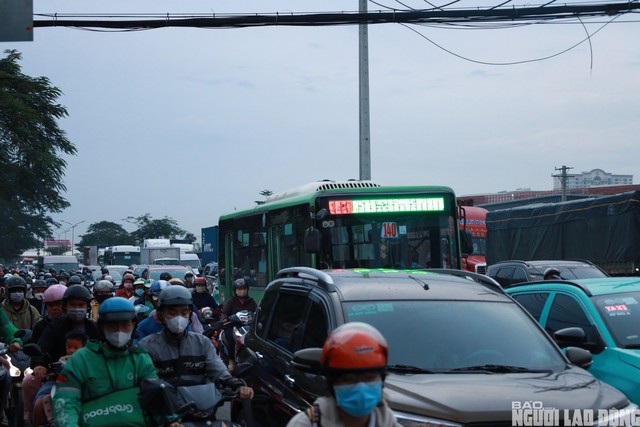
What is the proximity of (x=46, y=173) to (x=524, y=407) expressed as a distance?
39098mm

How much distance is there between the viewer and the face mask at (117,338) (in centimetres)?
570

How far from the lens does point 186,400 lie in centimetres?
628

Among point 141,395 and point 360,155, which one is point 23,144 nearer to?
point 360,155

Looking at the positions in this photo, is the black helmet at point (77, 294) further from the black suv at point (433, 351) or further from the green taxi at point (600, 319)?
the green taxi at point (600, 319)

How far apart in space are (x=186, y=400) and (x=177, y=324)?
579 mm

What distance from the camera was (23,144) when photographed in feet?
135

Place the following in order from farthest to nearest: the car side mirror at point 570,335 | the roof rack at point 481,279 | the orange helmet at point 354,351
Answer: the car side mirror at point 570,335 < the roof rack at point 481,279 < the orange helmet at point 354,351

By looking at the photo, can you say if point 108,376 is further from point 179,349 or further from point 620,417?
point 620,417

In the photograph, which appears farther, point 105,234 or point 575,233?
point 105,234

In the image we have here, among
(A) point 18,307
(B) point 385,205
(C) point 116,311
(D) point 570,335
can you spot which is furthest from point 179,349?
(B) point 385,205

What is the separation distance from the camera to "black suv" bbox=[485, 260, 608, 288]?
18.4 m

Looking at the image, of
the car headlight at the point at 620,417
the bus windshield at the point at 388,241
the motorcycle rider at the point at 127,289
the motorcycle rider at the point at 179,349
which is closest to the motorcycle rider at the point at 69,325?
the motorcycle rider at the point at 179,349

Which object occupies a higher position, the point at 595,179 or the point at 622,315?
the point at 595,179

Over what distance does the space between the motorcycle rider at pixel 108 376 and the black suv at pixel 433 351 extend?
3.28ft
